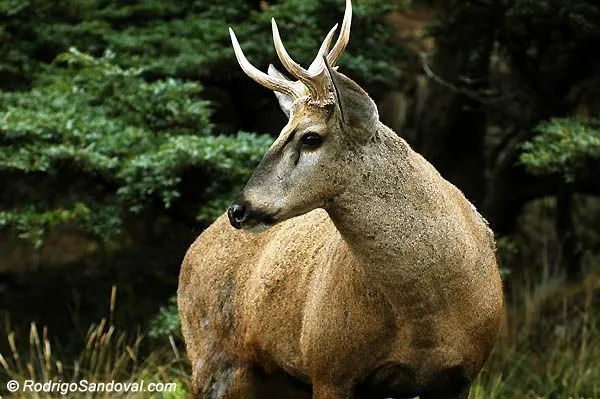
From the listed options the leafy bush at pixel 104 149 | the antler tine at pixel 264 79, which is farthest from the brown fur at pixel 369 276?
the leafy bush at pixel 104 149

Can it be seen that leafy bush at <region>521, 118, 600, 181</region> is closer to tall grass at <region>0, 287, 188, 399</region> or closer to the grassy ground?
the grassy ground

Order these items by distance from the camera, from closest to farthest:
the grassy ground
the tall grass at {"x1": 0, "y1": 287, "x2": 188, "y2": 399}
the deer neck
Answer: the deer neck
the tall grass at {"x1": 0, "y1": 287, "x2": 188, "y2": 399}
the grassy ground

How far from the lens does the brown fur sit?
3.68 metres

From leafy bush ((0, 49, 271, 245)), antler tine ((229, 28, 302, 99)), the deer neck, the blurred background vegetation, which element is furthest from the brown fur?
the blurred background vegetation

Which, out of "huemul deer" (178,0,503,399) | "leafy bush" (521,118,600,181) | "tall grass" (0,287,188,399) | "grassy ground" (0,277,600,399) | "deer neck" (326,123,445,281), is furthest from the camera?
"grassy ground" (0,277,600,399)

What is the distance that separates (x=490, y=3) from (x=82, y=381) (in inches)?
139

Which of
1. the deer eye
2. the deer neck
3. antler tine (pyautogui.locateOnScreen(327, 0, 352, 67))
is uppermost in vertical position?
antler tine (pyautogui.locateOnScreen(327, 0, 352, 67))

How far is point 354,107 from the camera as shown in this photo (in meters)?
3.64

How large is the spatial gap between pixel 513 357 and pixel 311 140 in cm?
373

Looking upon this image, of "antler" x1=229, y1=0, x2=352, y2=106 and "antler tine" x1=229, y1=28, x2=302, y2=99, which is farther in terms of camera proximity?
"antler tine" x1=229, y1=28, x2=302, y2=99

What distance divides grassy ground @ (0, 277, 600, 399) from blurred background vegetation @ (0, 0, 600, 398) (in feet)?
0.06

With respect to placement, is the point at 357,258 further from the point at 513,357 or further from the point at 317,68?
the point at 513,357

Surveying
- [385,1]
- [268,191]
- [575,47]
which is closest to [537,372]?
[575,47]

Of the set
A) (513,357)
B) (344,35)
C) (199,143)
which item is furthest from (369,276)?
(513,357)
